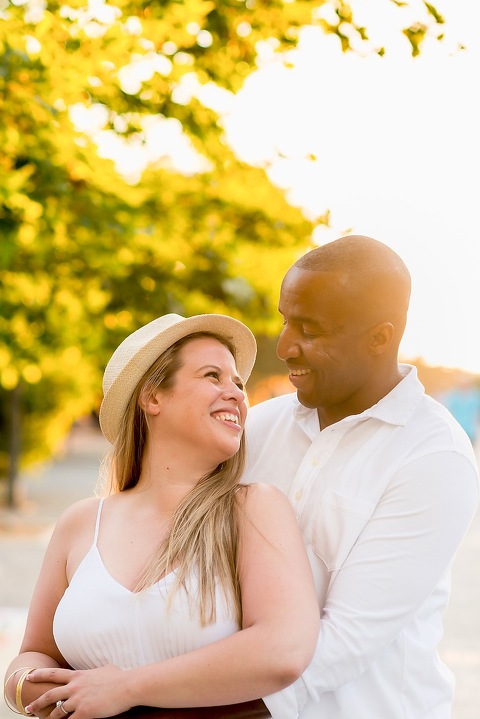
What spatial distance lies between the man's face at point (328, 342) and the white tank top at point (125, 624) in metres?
0.65

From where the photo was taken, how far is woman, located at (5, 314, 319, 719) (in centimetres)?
248

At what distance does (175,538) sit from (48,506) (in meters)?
15.8

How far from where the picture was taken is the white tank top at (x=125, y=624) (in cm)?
260

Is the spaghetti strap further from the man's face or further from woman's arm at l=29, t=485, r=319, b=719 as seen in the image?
the man's face

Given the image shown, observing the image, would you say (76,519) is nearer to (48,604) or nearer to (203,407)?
(48,604)

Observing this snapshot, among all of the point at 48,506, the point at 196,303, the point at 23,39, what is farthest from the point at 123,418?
the point at 48,506

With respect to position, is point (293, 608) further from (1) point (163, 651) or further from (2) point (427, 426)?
(2) point (427, 426)

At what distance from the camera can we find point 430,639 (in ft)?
9.05

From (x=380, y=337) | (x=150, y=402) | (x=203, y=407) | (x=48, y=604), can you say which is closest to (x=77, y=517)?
(x=48, y=604)

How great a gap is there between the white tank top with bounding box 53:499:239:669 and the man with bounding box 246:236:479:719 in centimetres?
30

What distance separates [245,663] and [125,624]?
1.19 ft

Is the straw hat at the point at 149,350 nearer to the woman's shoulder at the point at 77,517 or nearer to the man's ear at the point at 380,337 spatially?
the woman's shoulder at the point at 77,517

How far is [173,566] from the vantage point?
2.71 metres

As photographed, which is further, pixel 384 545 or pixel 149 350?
pixel 149 350
